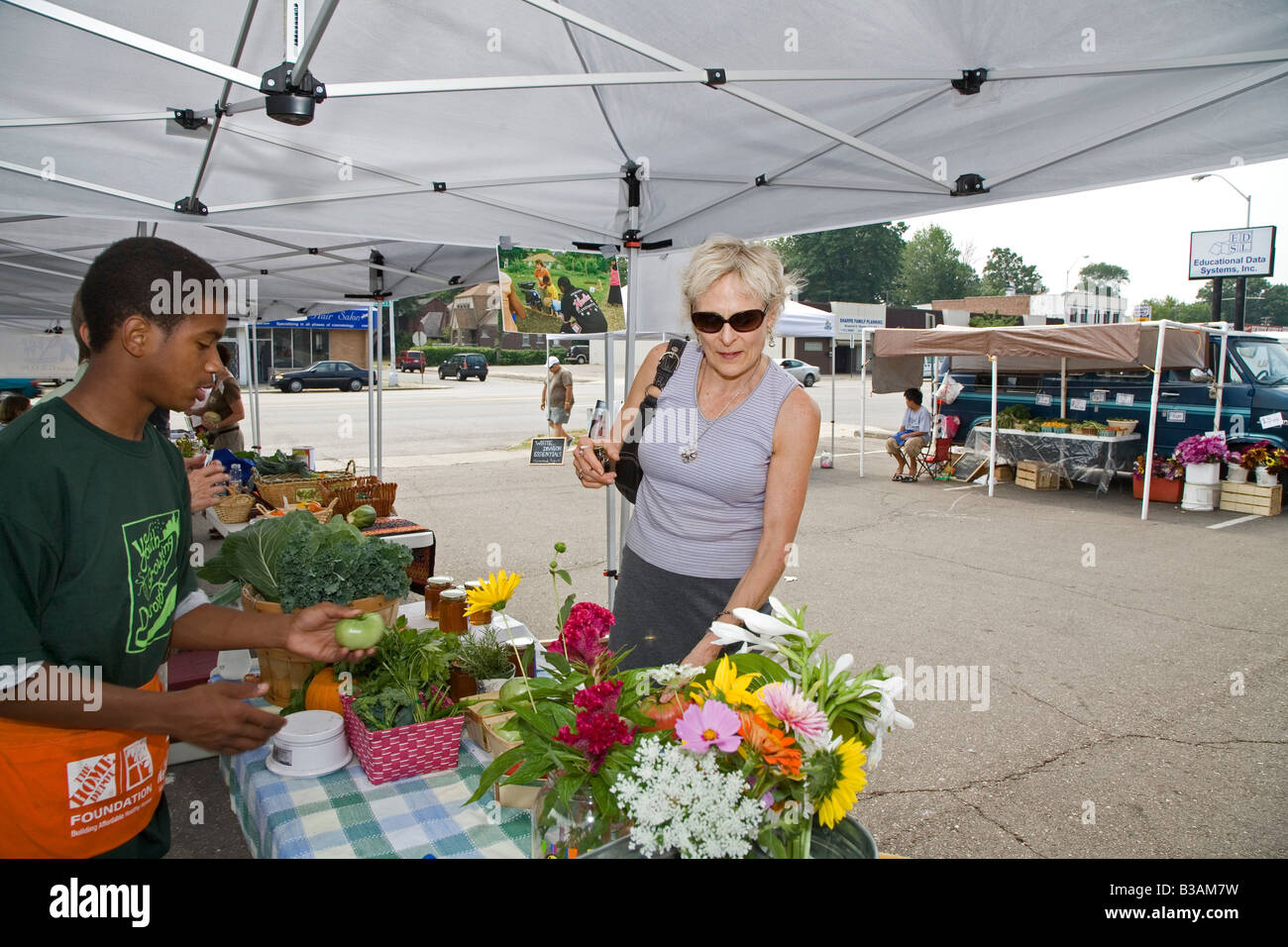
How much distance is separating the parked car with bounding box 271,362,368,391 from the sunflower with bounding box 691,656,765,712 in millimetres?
34050

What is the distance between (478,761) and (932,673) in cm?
361

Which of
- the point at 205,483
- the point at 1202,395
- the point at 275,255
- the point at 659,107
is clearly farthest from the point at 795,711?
the point at 1202,395

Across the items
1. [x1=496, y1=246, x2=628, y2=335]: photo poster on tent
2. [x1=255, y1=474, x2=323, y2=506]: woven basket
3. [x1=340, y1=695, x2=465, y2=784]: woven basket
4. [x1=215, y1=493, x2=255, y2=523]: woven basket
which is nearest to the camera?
[x1=340, y1=695, x2=465, y2=784]: woven basket

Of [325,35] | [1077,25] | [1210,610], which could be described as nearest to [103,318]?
[325,35]

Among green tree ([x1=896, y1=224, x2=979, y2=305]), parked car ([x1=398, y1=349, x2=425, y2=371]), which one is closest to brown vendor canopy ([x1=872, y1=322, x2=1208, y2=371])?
parked car ([x1=398, y1=349, x2=425, y2=371])

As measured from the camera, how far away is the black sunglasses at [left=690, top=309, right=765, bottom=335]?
79.5 inches

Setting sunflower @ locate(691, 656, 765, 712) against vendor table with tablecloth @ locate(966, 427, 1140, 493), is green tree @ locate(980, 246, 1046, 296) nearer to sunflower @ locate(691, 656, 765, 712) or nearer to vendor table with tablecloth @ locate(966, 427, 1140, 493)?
vendor table with tablecloth @ locate(966, 427, 1140, 493)

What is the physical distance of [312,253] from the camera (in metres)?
6.43

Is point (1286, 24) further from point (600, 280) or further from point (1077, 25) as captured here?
point (600, 280)

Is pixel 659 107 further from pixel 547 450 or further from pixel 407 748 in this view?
pixel 547 450

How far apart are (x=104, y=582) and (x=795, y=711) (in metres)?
1.17

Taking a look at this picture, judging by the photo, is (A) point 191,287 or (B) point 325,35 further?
(B) point 325,35
